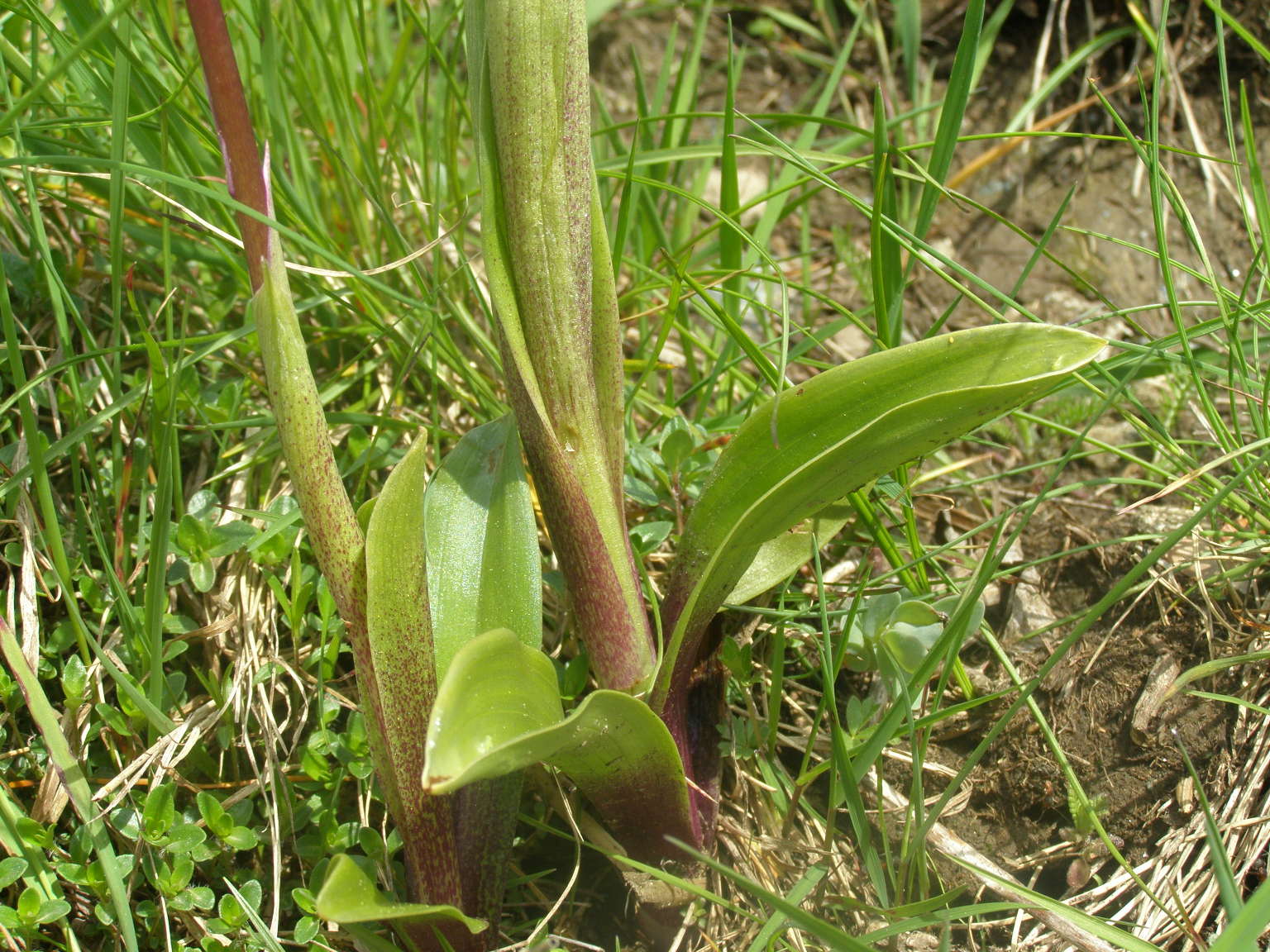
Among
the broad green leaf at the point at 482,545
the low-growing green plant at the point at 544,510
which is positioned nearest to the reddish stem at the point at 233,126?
the low-growing green plant at the point at 544,510

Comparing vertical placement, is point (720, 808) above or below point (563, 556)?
below

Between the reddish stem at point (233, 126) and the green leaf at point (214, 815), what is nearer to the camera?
the reddish stem at point (233, 126)

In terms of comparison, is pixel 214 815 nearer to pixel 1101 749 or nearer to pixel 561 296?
pixel 561 296

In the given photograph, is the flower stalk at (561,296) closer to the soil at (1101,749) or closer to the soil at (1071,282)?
the soil at (1071,282)

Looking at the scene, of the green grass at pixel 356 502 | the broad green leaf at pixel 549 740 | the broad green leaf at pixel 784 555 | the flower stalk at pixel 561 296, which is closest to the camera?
the broad green leaf at pixel 549 740

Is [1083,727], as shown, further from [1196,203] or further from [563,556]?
[1196,203]

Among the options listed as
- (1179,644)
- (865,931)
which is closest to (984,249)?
(1179,644)

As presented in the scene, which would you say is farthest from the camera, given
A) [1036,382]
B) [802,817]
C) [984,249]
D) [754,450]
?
[984,249]
